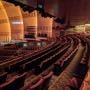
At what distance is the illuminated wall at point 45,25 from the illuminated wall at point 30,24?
955 mm

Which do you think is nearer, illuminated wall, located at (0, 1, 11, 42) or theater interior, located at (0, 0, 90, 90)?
theater interior, located at (0, 0, 90, 90)

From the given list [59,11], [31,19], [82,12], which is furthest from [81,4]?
[31,19]

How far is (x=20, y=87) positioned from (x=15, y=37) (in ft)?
51.8

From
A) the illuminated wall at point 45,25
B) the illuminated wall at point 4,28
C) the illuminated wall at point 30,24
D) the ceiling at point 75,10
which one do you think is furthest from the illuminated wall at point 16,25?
the ceiling at point 75,10

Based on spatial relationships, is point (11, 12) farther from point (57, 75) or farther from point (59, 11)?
point (57, 75)

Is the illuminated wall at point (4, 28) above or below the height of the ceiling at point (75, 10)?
below

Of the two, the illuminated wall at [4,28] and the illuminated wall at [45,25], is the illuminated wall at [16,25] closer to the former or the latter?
the illuminated wall at [4,28]

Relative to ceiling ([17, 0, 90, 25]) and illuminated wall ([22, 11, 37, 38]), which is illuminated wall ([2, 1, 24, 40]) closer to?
illuminated wall ([22, 11, 37, 38])

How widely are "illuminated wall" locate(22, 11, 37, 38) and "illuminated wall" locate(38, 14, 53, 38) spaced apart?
0.96 metres

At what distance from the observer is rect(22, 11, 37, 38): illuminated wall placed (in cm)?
1842

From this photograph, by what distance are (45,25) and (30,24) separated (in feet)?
7.03

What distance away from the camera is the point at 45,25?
2028 centimetres

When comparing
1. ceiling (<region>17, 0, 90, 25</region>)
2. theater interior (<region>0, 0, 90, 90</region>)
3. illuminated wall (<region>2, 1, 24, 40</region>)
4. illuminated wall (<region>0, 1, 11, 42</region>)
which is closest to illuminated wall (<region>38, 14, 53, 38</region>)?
theater interior (<region>0, 0, 90, 90</region>)

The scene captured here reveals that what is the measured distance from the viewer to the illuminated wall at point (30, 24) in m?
18.4
